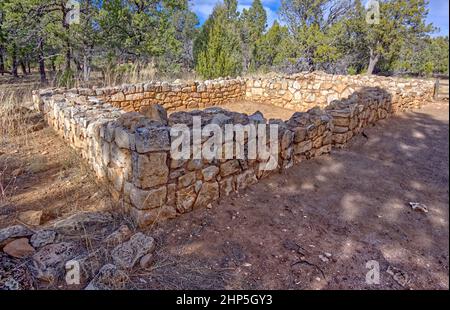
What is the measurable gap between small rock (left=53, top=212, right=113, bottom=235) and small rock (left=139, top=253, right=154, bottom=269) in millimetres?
560

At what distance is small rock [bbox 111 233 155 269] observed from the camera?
6.43 feet

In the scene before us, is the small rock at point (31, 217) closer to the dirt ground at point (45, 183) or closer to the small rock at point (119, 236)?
the dirt ground at point (45, 183)

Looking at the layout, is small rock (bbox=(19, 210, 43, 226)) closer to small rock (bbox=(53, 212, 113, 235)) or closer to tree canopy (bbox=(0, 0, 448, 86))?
small rock (bbox=(53, 212, 113, 235))

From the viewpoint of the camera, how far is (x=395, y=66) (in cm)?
1420

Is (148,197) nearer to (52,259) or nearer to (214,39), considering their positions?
(52,259)

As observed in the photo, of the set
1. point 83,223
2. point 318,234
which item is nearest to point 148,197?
point 83,223

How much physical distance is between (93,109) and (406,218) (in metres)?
3.97

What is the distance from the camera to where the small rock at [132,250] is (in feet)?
6.43

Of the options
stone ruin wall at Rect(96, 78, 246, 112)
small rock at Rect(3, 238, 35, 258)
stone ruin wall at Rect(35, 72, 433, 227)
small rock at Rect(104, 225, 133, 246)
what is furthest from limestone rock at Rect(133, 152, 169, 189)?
stone ruin wall at Rect(96, 78, 246, 112)

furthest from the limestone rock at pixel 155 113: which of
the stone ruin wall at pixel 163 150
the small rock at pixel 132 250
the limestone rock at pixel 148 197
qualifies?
the small rock at pixel 132 250
